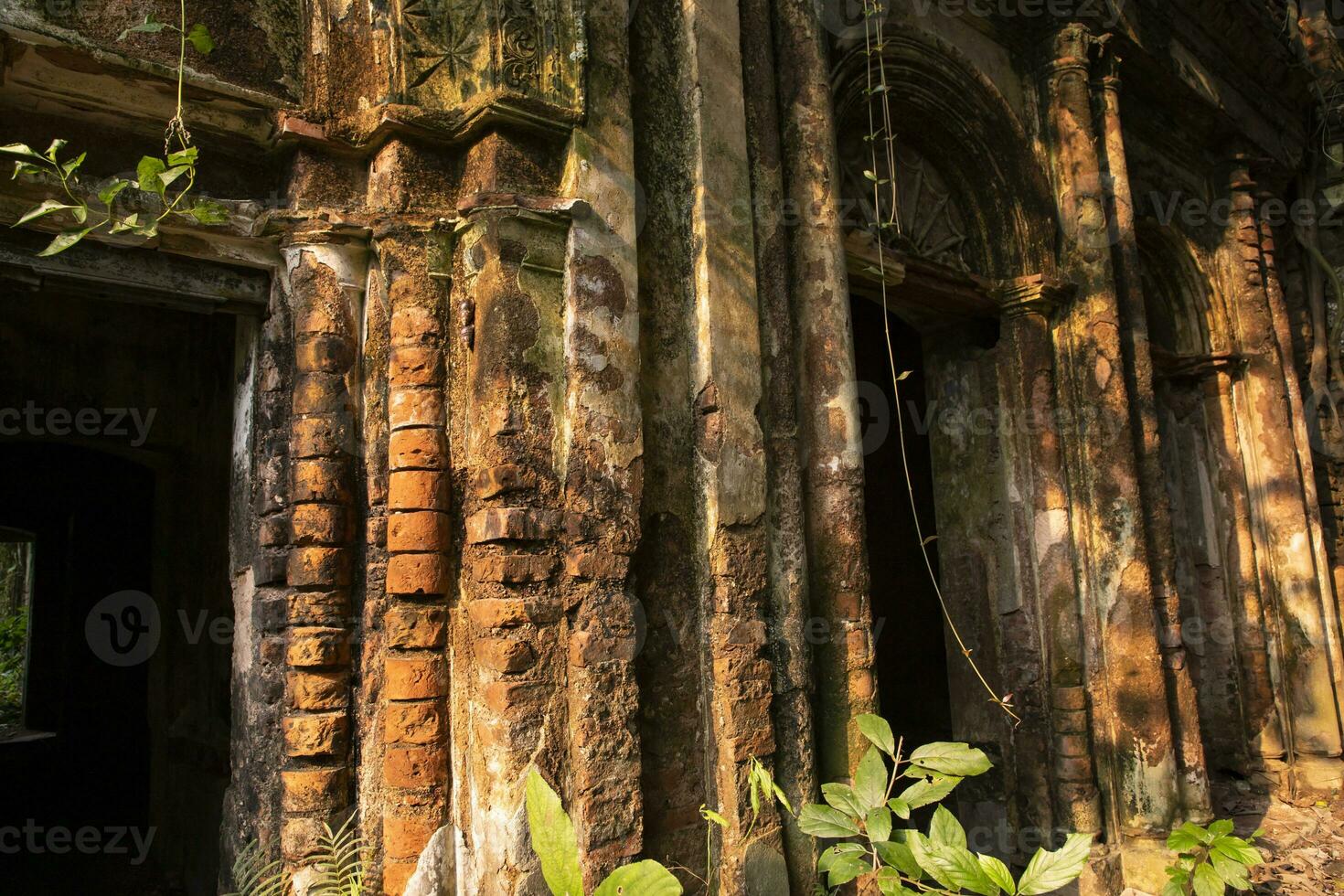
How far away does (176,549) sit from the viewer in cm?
559

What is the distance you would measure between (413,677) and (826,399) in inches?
75.9

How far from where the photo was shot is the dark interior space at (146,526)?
201 inches

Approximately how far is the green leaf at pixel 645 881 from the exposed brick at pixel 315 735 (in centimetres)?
164

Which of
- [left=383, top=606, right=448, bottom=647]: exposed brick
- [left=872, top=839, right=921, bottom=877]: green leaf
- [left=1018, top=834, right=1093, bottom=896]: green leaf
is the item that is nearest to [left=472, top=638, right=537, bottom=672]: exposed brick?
[left=383, top=606, right=448, bottom=647]: exposed brick

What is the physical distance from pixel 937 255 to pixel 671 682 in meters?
3.16

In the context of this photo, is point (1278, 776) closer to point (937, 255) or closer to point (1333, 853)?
point (1333, 853)

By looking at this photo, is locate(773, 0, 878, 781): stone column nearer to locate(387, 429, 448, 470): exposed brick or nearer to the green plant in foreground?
the green plant in foreground

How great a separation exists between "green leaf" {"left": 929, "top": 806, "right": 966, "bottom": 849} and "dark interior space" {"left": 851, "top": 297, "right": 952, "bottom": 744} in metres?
4.09

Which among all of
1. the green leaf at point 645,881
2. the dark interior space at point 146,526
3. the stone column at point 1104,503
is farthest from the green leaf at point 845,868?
the stone column at point 1104,503

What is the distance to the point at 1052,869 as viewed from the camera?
6.39ft

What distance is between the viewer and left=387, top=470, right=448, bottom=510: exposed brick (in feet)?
9.18

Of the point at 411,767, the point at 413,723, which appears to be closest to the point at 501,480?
the point at 413,723

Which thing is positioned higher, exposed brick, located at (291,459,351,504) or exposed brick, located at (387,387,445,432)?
exposed brick, located at (387,387,445,432)

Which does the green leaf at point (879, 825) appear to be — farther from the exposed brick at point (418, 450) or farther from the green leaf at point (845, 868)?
the exposed brick at point (418, 450)
